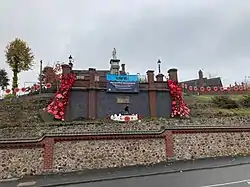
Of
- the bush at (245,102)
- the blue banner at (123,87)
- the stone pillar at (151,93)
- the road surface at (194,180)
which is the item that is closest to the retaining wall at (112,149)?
the road surface at (194,180)

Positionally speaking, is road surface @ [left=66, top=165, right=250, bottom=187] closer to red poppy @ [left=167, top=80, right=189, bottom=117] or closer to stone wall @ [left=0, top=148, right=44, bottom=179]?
stone wall @ [left=0, top=148, right=44, bottom=179]

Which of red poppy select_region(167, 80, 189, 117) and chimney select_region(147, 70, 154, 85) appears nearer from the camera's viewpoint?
red poppy select_region(167, 80, 189, 117)

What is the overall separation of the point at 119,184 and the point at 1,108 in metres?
15.4

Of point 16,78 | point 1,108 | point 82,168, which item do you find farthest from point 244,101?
point 16,78

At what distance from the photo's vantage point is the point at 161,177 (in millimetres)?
11258

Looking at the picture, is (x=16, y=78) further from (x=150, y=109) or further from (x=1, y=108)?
(x=150, y=109)

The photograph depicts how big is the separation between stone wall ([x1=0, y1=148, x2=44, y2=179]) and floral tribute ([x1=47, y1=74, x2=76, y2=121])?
5.74 m

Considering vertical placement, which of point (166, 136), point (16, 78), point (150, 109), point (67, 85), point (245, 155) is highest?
point (16, 78)

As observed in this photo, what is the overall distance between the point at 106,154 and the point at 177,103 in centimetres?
893

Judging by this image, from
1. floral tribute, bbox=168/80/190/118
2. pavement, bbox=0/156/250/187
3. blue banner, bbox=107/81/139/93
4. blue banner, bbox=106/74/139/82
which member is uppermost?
blue banner, bbox=106/74/139/82

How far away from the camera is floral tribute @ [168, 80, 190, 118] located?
20.1 meters

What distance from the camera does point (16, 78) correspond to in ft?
114

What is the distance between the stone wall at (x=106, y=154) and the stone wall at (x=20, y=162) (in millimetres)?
819

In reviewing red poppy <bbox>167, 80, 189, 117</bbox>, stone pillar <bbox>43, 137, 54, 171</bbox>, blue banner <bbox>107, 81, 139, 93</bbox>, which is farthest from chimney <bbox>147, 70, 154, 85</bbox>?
stone pillar <bbox>43, 137, 54, 171</bbox>
